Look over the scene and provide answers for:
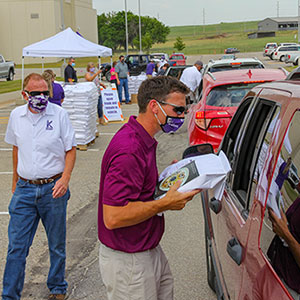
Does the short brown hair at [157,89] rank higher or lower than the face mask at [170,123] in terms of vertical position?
higher

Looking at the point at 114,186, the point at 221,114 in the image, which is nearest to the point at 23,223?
the point at 114,186

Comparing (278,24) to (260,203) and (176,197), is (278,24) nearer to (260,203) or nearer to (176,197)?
(176,197)

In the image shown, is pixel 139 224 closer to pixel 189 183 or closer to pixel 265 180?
pixel 189 183

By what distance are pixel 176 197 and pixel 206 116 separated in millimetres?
5220

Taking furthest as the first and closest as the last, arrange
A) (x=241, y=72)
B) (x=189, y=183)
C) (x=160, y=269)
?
(x=241, y=72) < (x=160, y=269) < (x=189, y=183)

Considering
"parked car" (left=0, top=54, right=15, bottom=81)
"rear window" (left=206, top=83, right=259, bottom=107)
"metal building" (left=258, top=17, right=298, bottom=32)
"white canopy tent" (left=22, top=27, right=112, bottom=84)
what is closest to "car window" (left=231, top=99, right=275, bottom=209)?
"rear window" (left=206, top=83, right=259, bottom=107)

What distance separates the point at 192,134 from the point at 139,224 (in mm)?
5373

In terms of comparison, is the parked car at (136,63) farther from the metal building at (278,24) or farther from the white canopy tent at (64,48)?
the metal building at (278,24)

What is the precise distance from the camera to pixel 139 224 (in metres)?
2.86

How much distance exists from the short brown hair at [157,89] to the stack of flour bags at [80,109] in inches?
353

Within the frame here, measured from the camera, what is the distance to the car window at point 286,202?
6.47ft

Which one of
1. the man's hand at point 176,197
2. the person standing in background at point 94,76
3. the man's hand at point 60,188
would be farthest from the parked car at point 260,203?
the person standing in background at point 94,76

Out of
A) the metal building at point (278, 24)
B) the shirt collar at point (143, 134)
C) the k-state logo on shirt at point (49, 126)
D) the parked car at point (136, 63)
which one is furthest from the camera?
the metal building at point (278, 24)

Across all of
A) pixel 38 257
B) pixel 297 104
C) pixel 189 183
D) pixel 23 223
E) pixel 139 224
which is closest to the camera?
pixel 297 104
